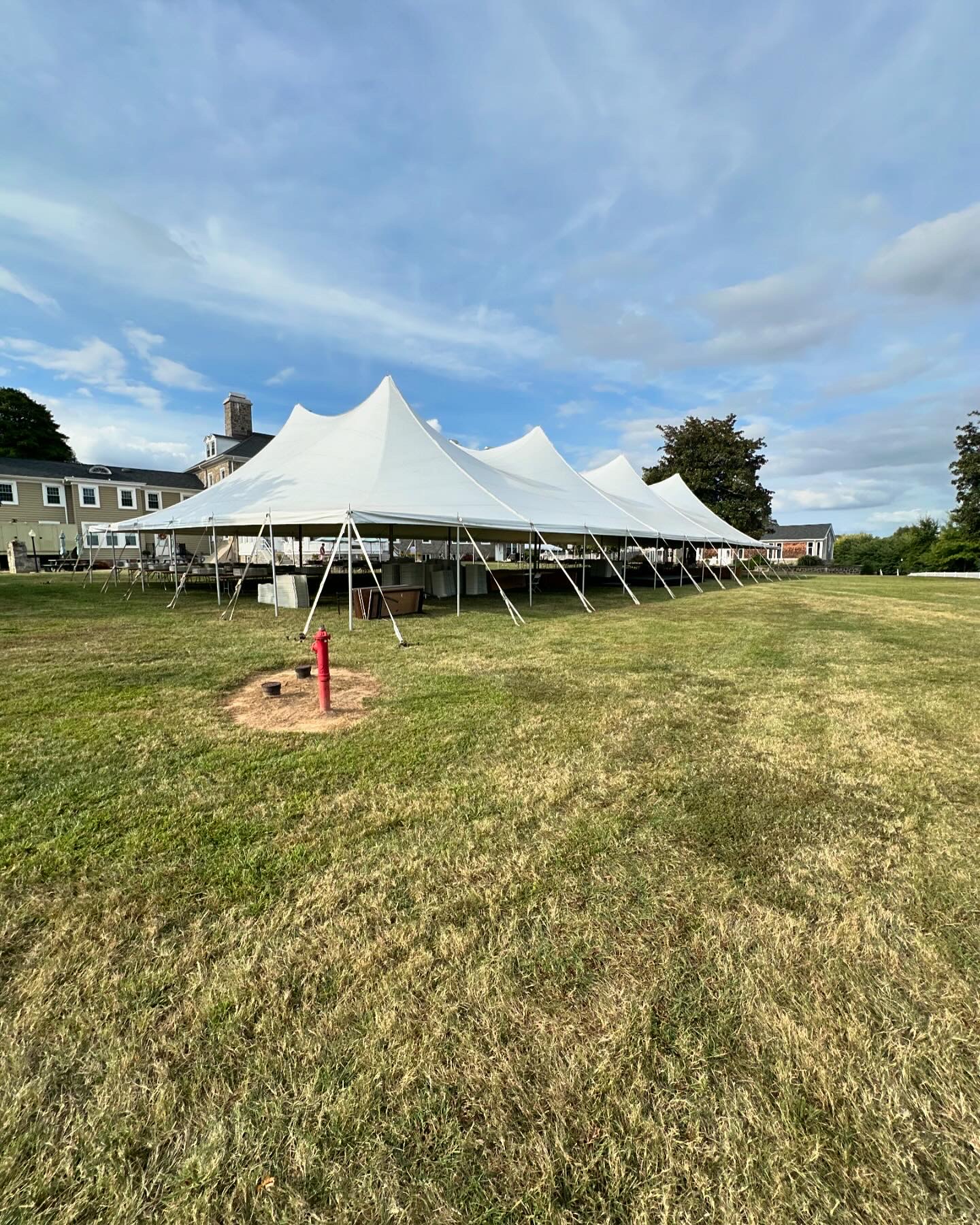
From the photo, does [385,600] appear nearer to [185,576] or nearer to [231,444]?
[185,576]

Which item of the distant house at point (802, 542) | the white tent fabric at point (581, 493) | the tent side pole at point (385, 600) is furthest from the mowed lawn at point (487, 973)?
the distant house at point (802, 542)

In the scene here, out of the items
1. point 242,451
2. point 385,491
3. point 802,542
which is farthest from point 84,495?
point 802,542

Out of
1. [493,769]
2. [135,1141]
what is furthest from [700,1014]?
[493,769]

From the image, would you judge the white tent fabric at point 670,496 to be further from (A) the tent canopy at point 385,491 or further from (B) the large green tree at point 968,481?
(B) the large green tree at point 968,481

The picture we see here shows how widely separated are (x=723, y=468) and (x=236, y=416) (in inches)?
1406

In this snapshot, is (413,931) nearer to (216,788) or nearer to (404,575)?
(216,788)

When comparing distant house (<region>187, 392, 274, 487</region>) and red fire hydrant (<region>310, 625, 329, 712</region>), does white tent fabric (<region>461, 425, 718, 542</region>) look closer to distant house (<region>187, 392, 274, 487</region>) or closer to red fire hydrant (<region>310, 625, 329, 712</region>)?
red fire hydrant (<region>310, 625, 329, 712</region>)

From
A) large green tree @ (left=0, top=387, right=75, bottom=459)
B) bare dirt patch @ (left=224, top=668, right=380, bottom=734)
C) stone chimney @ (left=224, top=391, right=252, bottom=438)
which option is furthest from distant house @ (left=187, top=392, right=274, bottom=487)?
bare dirt patch @ (left=224, top=668, right=380, bottom=734)

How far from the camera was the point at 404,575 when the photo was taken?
1355 centimetres

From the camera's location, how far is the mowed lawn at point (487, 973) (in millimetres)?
1248

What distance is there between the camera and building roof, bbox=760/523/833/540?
65.7 metres

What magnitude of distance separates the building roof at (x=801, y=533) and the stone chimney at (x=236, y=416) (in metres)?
58.3

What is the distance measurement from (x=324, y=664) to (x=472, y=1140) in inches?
136

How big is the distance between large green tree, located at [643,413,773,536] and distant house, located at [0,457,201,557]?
29473 mm
